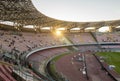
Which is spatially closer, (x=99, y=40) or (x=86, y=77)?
(x=86, y=77)

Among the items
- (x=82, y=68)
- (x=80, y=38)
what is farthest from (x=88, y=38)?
(x=82, y=68)

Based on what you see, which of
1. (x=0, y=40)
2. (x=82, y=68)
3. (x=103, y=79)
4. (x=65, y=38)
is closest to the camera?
(x=103, y=79)

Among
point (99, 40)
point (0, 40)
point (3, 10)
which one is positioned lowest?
point (99, 40)

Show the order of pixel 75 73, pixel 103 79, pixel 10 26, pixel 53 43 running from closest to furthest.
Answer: pixel 103 79
pixel 75 73
pixel 10 26
pixel 53 43

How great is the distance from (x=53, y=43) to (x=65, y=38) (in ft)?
36.9

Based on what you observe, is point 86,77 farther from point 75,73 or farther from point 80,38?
point 80,38

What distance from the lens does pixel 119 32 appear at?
79312 millimetres

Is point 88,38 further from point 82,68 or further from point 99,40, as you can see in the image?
point 82,68

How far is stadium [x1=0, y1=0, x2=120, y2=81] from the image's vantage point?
3097 cm

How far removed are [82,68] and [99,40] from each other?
130 feet

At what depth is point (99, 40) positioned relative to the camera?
246 feet

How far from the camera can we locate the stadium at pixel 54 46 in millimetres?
30967

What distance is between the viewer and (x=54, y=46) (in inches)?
2350

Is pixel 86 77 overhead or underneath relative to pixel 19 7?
underneath
